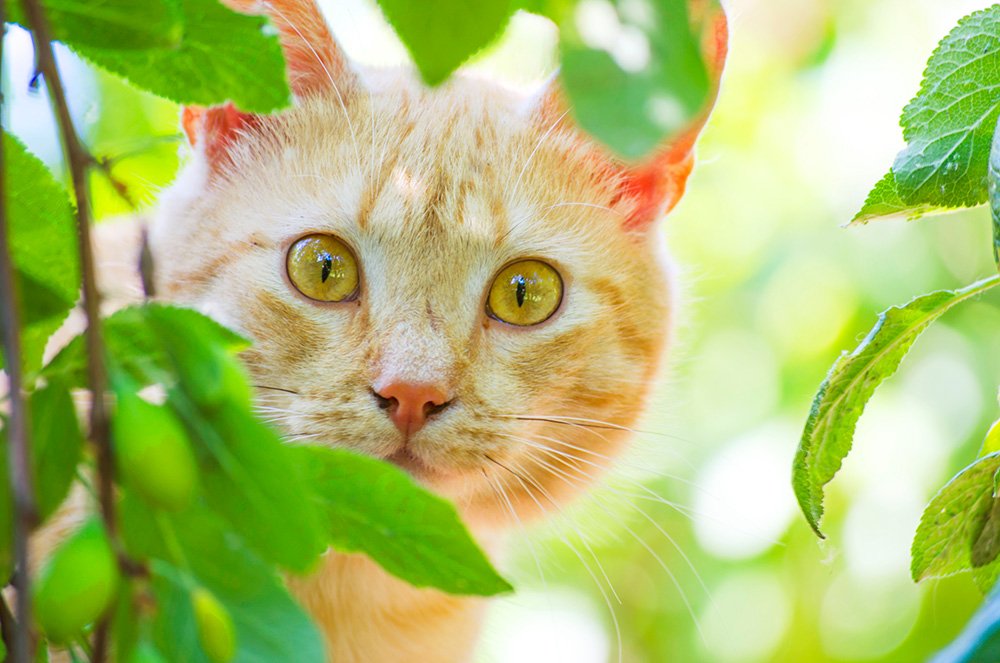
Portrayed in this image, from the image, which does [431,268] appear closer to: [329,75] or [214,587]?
[329,75]

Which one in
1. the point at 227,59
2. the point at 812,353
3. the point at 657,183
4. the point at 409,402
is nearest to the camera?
the point at 227,59

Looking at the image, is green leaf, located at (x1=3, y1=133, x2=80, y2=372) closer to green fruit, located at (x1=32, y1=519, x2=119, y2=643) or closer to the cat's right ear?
→ green fruit, located at (x1=32, y1=519, x2=119, y2=643)

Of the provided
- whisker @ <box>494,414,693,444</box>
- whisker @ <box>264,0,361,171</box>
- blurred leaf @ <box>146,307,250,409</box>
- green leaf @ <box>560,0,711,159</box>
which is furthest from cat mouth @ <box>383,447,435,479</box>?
green leaf @ <box>560,0,711,159</box>

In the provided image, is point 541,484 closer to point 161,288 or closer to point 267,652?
point 161,288

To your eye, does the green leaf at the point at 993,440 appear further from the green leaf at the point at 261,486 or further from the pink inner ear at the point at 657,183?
the pink inner ear at the point at 657,183

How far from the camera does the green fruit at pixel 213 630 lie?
0.48 m

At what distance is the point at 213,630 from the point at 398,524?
0.18 meters

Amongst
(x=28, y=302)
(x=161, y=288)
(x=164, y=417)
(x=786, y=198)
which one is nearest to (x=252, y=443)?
(x=164, y=417)

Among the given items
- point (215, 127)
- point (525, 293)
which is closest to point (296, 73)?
point (215, 127)

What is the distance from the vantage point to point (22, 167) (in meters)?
0.69

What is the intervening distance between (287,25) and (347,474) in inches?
46.4

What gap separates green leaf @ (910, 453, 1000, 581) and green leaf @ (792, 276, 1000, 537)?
3.8 inches

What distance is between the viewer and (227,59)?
0.68 m

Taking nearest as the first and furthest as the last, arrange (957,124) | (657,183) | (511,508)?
(957,124)
(511,508)
(657,183)
